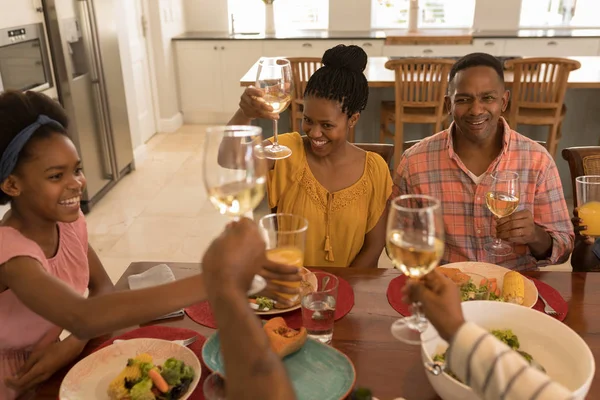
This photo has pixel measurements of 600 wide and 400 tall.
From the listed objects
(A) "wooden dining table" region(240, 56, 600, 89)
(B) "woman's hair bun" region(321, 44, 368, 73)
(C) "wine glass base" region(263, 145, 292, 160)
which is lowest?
(A) "wooden dining table" region(240, 56, 600, 89)

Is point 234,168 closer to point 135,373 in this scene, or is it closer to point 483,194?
point 135,373

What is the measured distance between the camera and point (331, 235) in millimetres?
1858

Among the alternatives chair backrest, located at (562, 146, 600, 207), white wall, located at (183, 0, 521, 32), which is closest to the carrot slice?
chair backrest, located at (562, 146, 600, 207)

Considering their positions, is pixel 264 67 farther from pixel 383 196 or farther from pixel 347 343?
pixel 347 343

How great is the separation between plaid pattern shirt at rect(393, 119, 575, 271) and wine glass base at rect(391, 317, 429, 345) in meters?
0.81

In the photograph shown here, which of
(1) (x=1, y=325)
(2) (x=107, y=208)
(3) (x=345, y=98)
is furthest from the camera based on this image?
(2) (x=107, y=208)

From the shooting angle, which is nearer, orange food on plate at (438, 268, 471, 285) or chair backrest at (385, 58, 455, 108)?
orange food on plate at (438, 268, 471, 285)

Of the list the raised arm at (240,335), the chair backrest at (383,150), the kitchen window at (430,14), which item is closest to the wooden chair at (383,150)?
the chair backrest at (383,150)

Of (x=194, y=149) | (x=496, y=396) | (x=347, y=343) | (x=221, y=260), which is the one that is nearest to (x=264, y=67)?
(x=347, y=343)

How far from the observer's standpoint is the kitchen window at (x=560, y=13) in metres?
6.05

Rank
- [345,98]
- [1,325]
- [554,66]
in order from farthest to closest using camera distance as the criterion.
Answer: [554,66], [345,98], [1,325]

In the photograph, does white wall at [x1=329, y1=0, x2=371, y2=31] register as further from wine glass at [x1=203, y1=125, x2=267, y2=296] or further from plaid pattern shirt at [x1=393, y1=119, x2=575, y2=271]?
wine glass at [x1=203, y1=125, x2=267, y2=296]

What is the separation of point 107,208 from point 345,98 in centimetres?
284

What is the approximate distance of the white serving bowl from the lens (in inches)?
40.4
